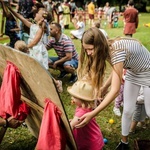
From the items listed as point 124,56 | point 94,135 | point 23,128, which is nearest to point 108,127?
point 23,128

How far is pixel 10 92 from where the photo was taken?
2.35 metres

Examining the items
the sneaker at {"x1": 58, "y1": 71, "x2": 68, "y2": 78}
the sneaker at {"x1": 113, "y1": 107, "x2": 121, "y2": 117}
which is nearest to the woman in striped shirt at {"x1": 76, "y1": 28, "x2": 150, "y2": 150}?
the sneaker at {"x1": 113, "y1": 107, "x2": 121, "y2": 117}

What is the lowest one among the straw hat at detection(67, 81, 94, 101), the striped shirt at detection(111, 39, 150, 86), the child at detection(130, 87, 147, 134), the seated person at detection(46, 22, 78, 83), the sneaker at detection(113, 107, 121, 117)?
the sneaker at detection(113, 107, 121, 117)

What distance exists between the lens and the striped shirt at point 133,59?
2615 mm

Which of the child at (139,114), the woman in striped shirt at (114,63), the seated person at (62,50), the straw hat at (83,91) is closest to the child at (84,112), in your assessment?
the straw hat at (83,91)

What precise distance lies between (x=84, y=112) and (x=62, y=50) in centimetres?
345

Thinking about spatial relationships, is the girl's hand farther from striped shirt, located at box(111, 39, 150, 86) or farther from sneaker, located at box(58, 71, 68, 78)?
sneaker, located at box(58, 71, 68, 78)

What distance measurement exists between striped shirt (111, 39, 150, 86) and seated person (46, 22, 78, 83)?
2.82 meters

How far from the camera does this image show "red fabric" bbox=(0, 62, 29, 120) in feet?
7.50

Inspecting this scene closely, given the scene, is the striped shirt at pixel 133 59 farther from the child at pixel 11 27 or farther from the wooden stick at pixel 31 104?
the child at pixel 11 27

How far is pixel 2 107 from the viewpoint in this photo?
2432 mm

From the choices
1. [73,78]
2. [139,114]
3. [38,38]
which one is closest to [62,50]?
[73,78]

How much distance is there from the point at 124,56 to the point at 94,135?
797 mm

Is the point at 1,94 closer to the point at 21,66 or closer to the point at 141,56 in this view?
the point at 21,66
